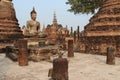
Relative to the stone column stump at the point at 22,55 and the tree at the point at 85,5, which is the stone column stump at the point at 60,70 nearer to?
the stone column stump at the point at 22,55

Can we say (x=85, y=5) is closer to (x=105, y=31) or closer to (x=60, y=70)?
(x=105, y=31)

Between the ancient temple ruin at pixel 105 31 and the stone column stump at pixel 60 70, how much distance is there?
6457mm

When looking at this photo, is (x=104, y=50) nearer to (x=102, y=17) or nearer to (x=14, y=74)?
(x=102, y=17)

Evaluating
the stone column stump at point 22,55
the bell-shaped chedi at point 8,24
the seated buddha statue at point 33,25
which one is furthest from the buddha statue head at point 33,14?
the stone column stump at point 22,55

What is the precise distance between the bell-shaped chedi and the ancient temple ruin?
4.85 metres

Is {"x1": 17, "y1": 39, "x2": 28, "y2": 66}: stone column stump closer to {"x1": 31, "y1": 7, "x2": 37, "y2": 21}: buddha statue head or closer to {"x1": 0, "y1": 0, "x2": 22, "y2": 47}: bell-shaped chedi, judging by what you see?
{"x1": 0, "y1": 0, "x2": 22, "y2": 47}: bell-shaped chedi

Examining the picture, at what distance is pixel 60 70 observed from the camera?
19.1ft

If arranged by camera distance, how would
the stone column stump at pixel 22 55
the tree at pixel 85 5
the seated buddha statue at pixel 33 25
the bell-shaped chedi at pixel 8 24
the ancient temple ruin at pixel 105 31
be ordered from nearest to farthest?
the stone column stump at pixel 22 55 → the ancient temple ruin at pixel 105 31 → the bell-shaped chedi at pixel 8 24 → the seated buddha statue at pixel 33 25 → the tree at pixel 85 5

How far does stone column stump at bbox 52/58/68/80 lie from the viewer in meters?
5.76

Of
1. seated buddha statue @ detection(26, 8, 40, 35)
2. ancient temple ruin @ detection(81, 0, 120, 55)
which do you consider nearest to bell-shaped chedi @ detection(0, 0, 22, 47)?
seated buddha statue @ detection(26, 8, 40, 35)

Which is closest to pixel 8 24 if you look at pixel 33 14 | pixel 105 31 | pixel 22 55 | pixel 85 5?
pixel 33 14


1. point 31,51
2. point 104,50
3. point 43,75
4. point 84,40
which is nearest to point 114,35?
point 104,50

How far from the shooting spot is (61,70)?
229 inches

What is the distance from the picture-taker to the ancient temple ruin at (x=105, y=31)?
12137 millimetres
